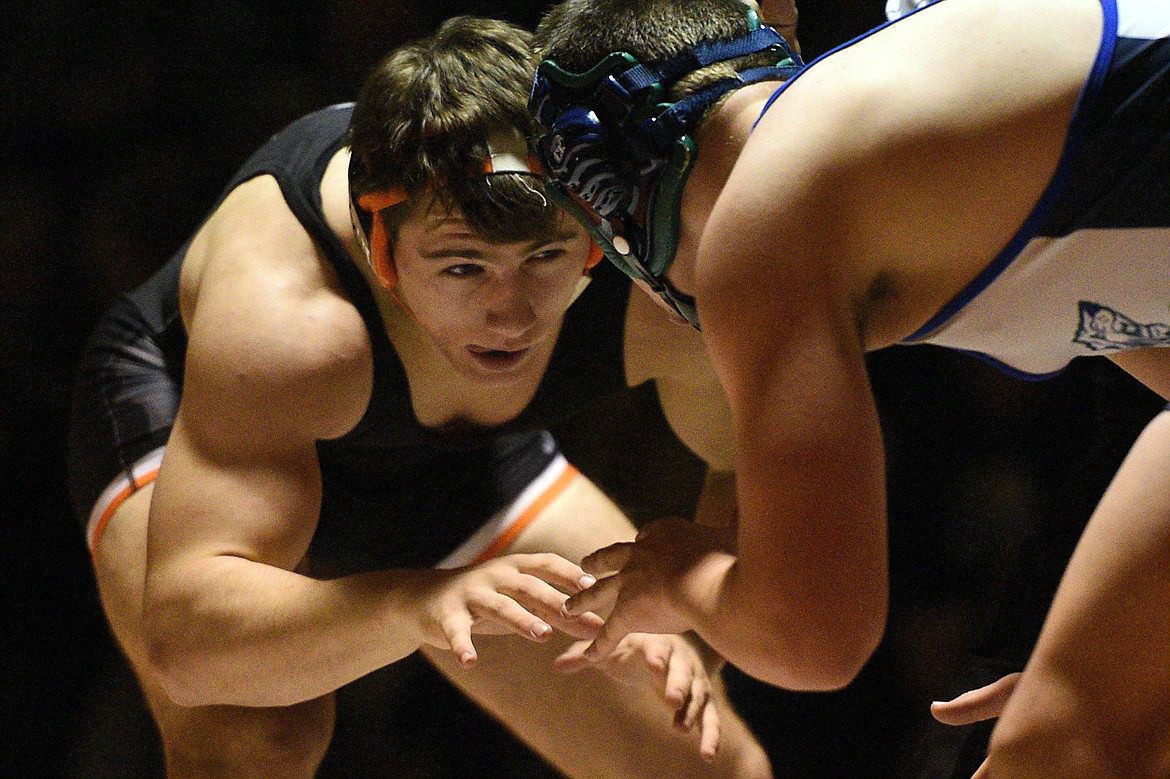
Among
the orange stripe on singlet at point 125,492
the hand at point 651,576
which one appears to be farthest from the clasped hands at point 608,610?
the orange stripe on singlet at point 125,492

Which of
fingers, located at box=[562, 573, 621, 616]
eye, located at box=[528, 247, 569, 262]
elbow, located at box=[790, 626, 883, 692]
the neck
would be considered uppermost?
the neck

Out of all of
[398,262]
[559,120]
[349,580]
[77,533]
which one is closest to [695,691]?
[349,580]

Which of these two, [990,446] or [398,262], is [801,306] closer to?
[398,262]

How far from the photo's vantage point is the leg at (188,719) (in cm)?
182

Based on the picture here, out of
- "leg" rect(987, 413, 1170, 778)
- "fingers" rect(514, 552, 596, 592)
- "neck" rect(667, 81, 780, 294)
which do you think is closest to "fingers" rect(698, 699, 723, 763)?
"fingers" rect(514, 552, 596, 592)

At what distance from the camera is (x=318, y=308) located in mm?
1630

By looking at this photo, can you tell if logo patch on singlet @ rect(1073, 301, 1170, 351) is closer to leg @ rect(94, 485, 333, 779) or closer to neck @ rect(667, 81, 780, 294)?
neck @ rect(667, 81, 780, 294)

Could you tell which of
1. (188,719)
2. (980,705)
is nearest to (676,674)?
(980,705)

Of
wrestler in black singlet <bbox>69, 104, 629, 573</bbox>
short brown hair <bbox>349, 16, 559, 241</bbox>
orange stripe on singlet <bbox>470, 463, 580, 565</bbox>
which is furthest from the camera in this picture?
orange stripe on singlet <bbox>470, 463, 580, 565</bbox>

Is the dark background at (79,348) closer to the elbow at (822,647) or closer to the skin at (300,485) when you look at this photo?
the skin at (300,485)

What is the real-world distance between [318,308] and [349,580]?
0.32m

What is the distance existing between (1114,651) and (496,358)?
77cm

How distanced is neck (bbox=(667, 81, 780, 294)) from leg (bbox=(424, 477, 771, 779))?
943 millimetres

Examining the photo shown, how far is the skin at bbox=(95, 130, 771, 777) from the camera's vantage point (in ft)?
5.01
